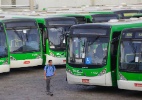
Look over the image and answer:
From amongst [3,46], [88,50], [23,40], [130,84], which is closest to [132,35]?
[130,84]

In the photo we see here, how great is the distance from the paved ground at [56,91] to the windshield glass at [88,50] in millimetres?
1100

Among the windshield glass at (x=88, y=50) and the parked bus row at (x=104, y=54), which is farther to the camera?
the windshield glass at (x=88, y=50)

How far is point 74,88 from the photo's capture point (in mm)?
21062

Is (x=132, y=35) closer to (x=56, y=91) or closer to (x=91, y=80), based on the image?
(x=91, y=80)

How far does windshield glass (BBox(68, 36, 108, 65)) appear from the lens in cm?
1948

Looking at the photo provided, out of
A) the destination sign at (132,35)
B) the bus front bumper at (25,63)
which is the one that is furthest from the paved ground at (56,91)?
the destination sign at (132,35)

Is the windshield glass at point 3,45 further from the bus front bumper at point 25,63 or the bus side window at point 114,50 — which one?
the bus side window at point 114,50

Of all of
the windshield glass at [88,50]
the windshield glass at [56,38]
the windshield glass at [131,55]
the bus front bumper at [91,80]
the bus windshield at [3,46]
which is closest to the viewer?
the windshield glass at [131,55]

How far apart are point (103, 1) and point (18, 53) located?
30763mm

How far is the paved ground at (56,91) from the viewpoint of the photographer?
19.0 meters

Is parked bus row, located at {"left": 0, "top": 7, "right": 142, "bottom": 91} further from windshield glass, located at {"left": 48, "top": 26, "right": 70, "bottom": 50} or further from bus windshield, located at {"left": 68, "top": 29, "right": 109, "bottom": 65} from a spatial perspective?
windshield glass, located at {"left": 48, "top": 26, "right": 70, "bottom": 50}

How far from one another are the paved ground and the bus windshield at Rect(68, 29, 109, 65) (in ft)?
3.60

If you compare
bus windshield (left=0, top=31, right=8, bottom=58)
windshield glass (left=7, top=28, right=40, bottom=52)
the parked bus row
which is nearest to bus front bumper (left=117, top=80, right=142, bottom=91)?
the parked bus row

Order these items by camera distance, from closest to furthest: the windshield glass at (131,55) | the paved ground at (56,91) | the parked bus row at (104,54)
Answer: the windshield glass at (131,55), the parked bus row at (104,54), the paved ground at (56,91)
